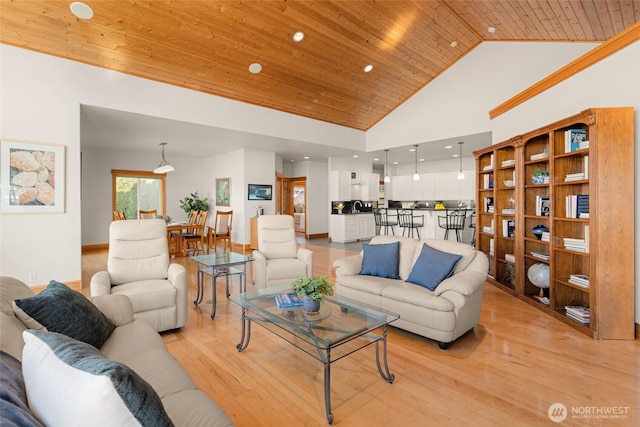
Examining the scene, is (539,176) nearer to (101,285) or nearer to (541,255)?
(541,255)

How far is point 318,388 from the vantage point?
2.10m

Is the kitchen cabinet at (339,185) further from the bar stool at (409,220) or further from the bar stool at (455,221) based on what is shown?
the bar stool at (455,221)

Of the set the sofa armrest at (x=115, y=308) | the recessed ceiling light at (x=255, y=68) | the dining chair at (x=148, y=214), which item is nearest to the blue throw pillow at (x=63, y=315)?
the sofa armrest at (x=115, y=308)

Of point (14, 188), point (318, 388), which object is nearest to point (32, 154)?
point (14, 188)

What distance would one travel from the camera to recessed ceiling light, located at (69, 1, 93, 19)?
3.44 meters

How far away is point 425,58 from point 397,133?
1.88 metres

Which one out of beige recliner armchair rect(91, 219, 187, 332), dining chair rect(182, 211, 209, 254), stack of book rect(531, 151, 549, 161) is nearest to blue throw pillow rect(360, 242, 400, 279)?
beige recliner armchair rect(91, 219, 187, 332)

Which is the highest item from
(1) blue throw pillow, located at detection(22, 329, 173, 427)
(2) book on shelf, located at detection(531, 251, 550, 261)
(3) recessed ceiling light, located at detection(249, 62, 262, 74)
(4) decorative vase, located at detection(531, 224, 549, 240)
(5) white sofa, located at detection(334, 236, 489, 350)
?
(3) recessed ceiling light, located at detection(249, 62, 262, 74)

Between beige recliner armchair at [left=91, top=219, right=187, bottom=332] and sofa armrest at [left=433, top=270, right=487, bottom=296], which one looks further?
beige recliner armchair at [left=91, top=219, right=187, bottom=332]

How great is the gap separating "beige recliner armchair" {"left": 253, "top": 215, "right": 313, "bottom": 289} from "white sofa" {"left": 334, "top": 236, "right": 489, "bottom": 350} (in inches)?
32.8

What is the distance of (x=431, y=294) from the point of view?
276cm

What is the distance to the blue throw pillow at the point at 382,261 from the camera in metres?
3.34

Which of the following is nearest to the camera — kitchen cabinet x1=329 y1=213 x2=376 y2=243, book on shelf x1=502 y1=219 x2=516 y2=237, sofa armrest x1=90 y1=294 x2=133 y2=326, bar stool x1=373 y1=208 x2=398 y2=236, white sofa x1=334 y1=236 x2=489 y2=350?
sofa armrest x1=90 y1=294 x2=133 y2=326

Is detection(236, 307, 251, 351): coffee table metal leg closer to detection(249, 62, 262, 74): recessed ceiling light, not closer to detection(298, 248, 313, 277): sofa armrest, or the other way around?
detection(298, 248, 313, 277): sofa armrest
